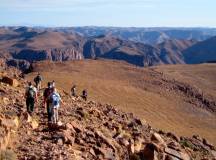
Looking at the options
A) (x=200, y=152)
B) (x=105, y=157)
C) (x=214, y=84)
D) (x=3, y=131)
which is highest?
(x=3, y=131)

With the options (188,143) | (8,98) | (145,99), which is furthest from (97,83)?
(8,98)

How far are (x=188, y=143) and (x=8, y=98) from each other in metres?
8.84

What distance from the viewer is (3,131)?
1382 centimetres

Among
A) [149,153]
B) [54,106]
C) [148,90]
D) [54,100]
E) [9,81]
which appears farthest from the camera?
[148,90]

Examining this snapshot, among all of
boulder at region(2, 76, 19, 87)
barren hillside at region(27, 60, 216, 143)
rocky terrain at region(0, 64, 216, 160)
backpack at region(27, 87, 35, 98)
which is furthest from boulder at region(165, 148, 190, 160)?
barren hillside at region(27, 60, 216, 143)

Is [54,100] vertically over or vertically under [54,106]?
over

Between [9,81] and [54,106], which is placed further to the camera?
[9,81]

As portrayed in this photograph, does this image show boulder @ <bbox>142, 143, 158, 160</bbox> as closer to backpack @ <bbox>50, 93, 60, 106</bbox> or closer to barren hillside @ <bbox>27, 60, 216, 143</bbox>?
backpack @ <bbox>50, 93, 60, 106</bbox>

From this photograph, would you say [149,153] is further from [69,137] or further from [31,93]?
[31,93]

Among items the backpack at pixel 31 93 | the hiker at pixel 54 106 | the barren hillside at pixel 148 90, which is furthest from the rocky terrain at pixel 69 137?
the barren hillside at pixel 148 90

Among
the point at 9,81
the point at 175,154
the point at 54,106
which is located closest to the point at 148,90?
the point at 9,81

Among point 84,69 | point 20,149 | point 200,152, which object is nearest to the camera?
point 20,149

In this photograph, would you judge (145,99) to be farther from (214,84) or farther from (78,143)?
(78,143)

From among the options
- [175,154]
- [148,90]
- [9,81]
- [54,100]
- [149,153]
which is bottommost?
[148,90]
